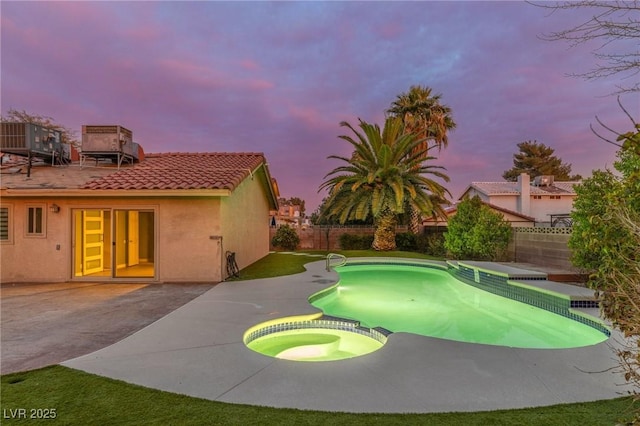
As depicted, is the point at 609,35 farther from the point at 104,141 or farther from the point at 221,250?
the point at 104,141

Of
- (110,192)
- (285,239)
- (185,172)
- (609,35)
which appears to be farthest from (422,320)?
(285,239)

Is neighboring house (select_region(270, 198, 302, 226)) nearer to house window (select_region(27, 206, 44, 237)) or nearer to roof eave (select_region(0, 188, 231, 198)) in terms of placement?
roof eave (select_region(0, 188, 231, 198))

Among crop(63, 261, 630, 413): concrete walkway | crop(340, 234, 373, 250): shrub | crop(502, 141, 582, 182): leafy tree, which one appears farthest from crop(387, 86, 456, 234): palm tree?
crop(502, 141, 582, 182): leafy tree

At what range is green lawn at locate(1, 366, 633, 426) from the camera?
2.81 metres

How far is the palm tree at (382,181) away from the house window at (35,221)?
1237 centimetres

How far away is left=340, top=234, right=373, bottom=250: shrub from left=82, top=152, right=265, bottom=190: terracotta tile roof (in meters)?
8.60

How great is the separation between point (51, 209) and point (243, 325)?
821 cm

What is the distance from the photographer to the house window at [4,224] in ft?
31.8

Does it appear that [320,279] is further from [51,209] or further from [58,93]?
[58,93]

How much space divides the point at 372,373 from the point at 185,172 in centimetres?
938

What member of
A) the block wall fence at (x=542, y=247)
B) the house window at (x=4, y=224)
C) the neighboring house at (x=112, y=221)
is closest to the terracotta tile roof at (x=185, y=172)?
the neighboring house at (x=112, y=221)

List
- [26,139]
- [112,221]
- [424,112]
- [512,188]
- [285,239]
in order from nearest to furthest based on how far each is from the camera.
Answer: [112,221] → [26,139] → [285,239] → [424,112] → [512,188]

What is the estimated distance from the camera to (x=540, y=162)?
44781 mm

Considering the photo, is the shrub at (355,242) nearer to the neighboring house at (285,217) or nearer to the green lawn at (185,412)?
the neighboring house at (285,217)
